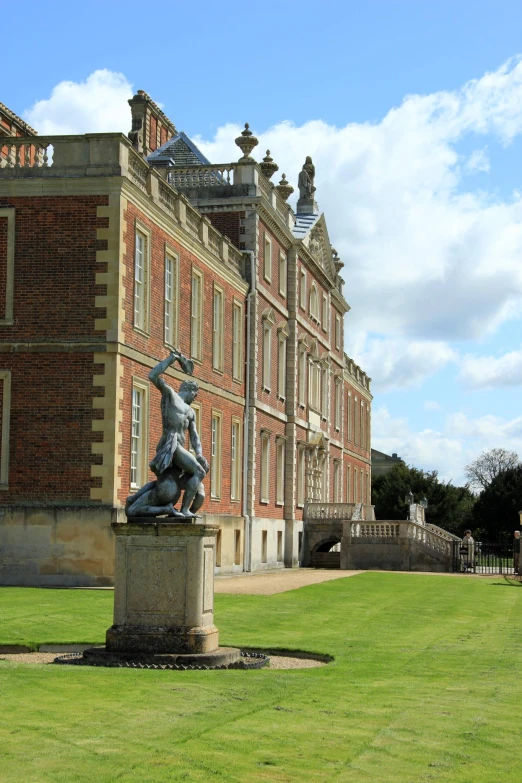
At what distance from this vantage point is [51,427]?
26859 mm

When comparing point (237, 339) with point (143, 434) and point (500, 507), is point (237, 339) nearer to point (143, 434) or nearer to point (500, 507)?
point (143, 434)

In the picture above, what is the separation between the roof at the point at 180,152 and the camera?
46.6 m

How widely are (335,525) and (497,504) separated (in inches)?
1583

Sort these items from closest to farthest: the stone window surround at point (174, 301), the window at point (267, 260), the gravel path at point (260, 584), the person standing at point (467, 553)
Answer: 1. the gravel path at point (260, 584)
2. the stone window surround at point (174, 301)
3. the window at point (267, 260)
4. the person standing at point (467, 553)

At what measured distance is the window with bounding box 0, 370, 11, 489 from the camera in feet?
87.7

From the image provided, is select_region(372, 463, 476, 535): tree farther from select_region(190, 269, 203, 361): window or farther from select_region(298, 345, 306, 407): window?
select_region(190, 269, 203, 361): window

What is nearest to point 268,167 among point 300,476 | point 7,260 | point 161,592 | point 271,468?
point 271,468

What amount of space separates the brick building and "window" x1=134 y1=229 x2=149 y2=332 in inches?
2.0

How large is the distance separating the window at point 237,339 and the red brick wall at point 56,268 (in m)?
11.6

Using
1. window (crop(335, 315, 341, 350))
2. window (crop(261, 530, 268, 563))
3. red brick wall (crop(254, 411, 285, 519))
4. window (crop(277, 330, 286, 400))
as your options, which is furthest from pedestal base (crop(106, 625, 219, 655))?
window (crop(335, 315, 341, 350))

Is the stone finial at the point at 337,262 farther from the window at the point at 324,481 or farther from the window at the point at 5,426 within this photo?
the window at the point at 5,426

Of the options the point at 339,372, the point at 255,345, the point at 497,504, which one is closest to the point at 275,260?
the point at 255,345

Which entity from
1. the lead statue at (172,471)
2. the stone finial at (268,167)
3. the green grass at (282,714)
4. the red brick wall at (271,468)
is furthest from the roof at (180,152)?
the lead statue at (172,471)

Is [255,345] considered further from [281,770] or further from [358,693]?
[281,770]
